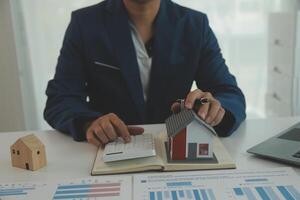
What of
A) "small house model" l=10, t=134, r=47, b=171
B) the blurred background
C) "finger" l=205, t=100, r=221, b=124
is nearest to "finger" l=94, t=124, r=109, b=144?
"small house model" l=10, t=134, r=47, b=171

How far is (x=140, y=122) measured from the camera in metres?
1.29

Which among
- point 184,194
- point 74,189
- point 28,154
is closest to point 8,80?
point 28,154

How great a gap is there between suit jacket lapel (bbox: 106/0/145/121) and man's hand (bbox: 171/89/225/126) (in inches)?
12.3

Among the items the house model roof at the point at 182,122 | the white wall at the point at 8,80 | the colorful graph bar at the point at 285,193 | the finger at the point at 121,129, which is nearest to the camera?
the colorful graph bar at the point at 285,193

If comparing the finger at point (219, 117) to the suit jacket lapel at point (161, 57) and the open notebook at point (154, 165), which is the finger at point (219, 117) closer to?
the open notebook at point (154, 165)

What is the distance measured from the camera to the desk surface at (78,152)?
809mm

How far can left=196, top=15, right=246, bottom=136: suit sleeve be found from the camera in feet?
3.28

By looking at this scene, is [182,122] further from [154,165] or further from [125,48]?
[125,48]

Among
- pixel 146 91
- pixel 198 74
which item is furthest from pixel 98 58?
pixel 198 74

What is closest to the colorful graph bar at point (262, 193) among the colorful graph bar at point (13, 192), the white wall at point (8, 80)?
the colorful graph bar at point (13, 192)

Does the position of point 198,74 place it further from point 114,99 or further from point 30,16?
point 30,16

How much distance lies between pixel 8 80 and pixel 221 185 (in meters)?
1.92

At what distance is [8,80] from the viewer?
2.36 meters

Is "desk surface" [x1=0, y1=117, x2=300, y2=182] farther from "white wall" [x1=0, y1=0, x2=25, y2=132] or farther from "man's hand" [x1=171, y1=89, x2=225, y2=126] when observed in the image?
"white wall" [x1=0, y1=0, x2=25, y2=132]
